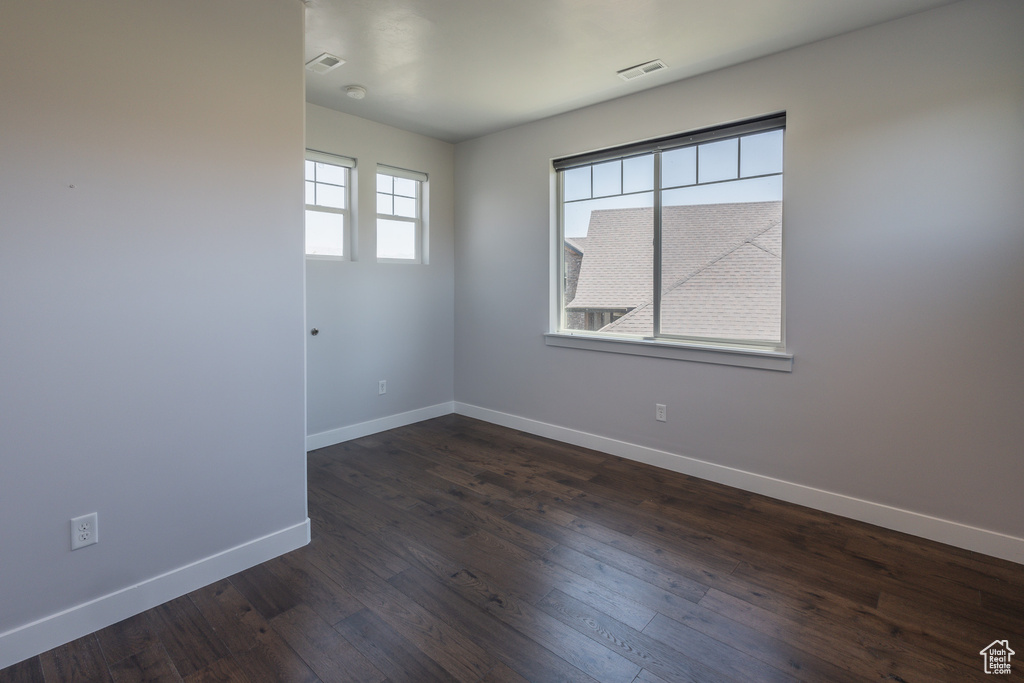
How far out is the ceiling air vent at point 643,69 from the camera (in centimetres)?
304

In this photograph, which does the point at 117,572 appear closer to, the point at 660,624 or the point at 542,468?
the point at 660,624

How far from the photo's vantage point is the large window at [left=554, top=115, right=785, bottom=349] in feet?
10.2

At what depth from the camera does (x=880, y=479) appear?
2686 mm

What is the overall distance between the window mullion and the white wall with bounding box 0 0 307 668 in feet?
7.66

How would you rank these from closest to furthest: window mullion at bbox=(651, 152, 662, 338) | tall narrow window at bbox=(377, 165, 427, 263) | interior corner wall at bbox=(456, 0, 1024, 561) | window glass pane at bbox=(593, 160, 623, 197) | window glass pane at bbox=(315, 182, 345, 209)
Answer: interior corner wall at bbox=(456, 0, 1024, 561) → window mullion at bbox=(651, 152, 662, 338) → window glass pane at bbox=(593, 160, 623, 197) → window glass pane at bbox=(315, 182, 345, 209) → tall narrow window at bbox=(377, 165, 427, 263)

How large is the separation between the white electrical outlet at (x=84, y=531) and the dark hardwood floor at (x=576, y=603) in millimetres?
345

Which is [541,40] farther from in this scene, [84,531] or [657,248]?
[84,531]

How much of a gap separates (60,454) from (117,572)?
0.52 meters

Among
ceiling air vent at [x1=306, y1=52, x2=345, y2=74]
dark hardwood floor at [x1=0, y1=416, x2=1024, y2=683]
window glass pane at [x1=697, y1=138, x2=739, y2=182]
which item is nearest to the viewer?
dark hardwood floor at [x1=0, y1=416, x2=1024, y2=683]

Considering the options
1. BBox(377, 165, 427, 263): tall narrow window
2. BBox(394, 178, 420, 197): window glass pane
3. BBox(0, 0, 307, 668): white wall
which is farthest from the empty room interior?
BBox(394, 178, 420, 197): window glass pane

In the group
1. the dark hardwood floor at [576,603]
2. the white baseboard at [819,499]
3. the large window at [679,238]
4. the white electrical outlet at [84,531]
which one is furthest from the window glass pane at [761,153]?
the white electrical outlet at [84,531]

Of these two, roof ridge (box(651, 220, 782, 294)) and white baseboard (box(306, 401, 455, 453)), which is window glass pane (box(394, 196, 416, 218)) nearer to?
white baseboard (box(306, 401, 455, 453))

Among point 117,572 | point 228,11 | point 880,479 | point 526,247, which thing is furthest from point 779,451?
point 228,11

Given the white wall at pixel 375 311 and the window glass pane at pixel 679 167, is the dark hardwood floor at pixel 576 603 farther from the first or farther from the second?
the window glass pane at pixel 679 167
